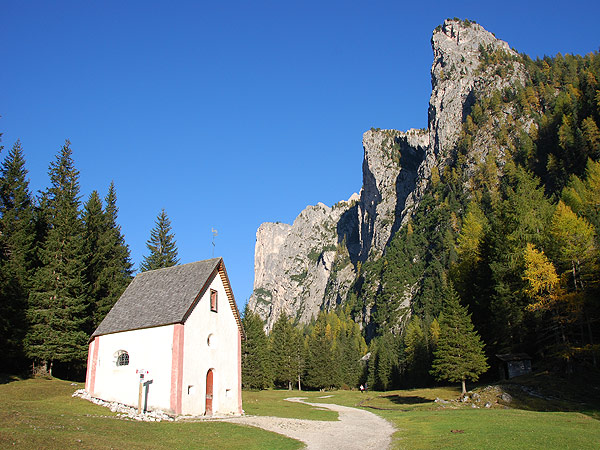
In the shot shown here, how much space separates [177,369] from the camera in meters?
27.5

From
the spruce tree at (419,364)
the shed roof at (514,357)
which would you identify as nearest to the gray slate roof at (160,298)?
the shed roof at (514,357)

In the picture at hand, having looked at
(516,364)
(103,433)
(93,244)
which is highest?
(93,244)

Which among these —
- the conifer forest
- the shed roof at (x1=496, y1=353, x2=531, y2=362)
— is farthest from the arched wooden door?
the shed roof at (x1=496, y1=353, x2=531, y2=362)

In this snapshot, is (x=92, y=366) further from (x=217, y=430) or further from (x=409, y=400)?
(x=409, y=400)

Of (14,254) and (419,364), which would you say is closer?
(14,254)

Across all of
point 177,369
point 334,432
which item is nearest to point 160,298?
point 177,369

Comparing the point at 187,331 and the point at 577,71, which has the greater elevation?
the point at 577,71

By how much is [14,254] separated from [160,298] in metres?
18.1

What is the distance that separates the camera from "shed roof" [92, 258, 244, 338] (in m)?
30.0

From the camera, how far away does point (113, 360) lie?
30859mm

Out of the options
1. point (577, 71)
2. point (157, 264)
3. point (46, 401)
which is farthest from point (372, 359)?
point (577, 71)

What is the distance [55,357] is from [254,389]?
38.6 m

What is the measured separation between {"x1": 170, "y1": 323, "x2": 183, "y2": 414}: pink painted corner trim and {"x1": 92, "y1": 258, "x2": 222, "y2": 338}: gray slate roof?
2.78 ft

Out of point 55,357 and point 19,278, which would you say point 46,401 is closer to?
point 55,357
